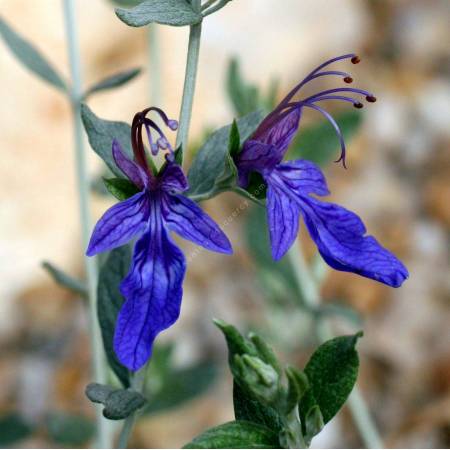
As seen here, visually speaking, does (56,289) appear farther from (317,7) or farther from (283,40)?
(317,7)

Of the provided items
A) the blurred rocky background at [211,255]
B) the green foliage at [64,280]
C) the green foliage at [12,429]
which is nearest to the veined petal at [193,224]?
the green foliage at [64,280]

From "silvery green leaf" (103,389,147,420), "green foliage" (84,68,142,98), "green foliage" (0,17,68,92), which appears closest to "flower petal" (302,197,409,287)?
"silvery green leaf" (103,389,147,420)

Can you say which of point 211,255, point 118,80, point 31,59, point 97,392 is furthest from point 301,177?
point 211,255

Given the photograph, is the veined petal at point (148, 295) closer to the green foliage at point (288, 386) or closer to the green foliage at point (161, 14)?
the green foliage at point (288, 386)

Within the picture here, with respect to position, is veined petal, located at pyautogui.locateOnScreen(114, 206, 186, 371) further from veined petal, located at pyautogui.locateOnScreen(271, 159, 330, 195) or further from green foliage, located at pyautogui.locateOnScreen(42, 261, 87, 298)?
green foliage, located at pyautogui.locateOnScreen(42, 261, 87, 298)

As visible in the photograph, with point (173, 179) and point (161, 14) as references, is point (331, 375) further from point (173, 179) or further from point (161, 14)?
point (161, 14)
